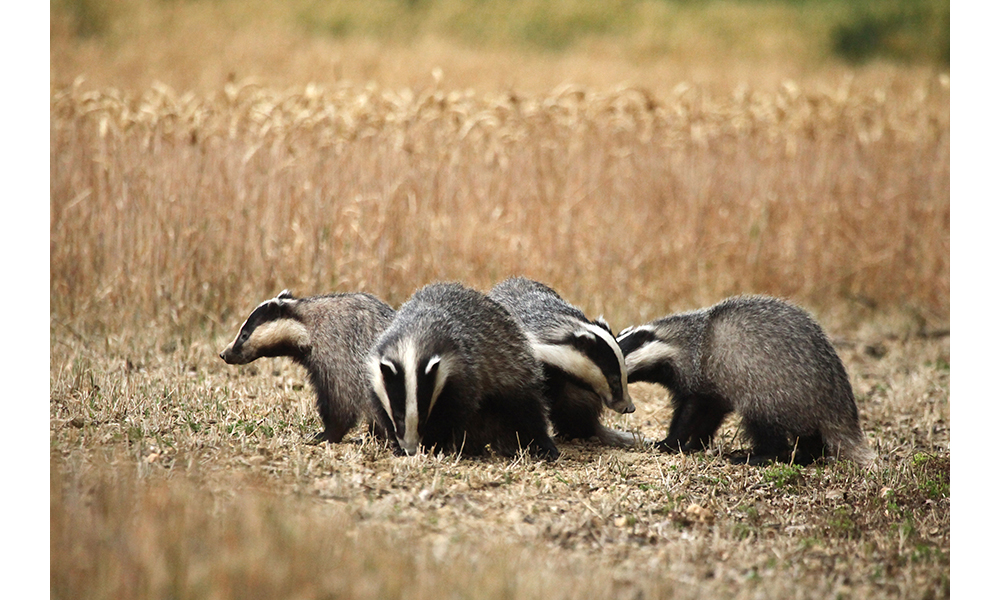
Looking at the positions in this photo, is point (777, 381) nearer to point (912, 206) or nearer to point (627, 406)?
point (627, 406)

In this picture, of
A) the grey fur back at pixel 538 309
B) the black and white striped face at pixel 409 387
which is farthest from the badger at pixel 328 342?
the grey fur back at pixel 538 309

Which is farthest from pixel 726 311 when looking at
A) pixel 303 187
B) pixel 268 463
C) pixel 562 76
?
pixel 562 76

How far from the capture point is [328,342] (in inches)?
181

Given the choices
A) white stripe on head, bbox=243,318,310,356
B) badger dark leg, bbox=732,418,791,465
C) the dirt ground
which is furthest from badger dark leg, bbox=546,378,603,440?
white stripe on head, bbox=243,318,310,356

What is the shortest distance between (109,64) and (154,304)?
1.68m

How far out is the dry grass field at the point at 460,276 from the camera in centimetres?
317

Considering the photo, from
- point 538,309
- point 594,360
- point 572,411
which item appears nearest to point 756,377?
point 594,360

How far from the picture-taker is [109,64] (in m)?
6.55

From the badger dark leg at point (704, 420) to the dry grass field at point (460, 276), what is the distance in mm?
114

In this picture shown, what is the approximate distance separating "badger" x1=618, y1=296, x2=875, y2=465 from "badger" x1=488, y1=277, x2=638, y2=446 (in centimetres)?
29

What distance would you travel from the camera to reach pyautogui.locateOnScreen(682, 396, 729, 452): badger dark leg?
15.7 ft

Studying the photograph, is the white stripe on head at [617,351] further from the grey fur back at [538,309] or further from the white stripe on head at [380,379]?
the white stripe on head at [380,379]

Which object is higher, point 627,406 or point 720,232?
point 720,232

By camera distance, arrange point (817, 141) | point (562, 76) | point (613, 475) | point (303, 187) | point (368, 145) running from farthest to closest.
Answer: point (562, 76), point (817, 141), point (368, 145), point (303, 187), point (613, 475)
